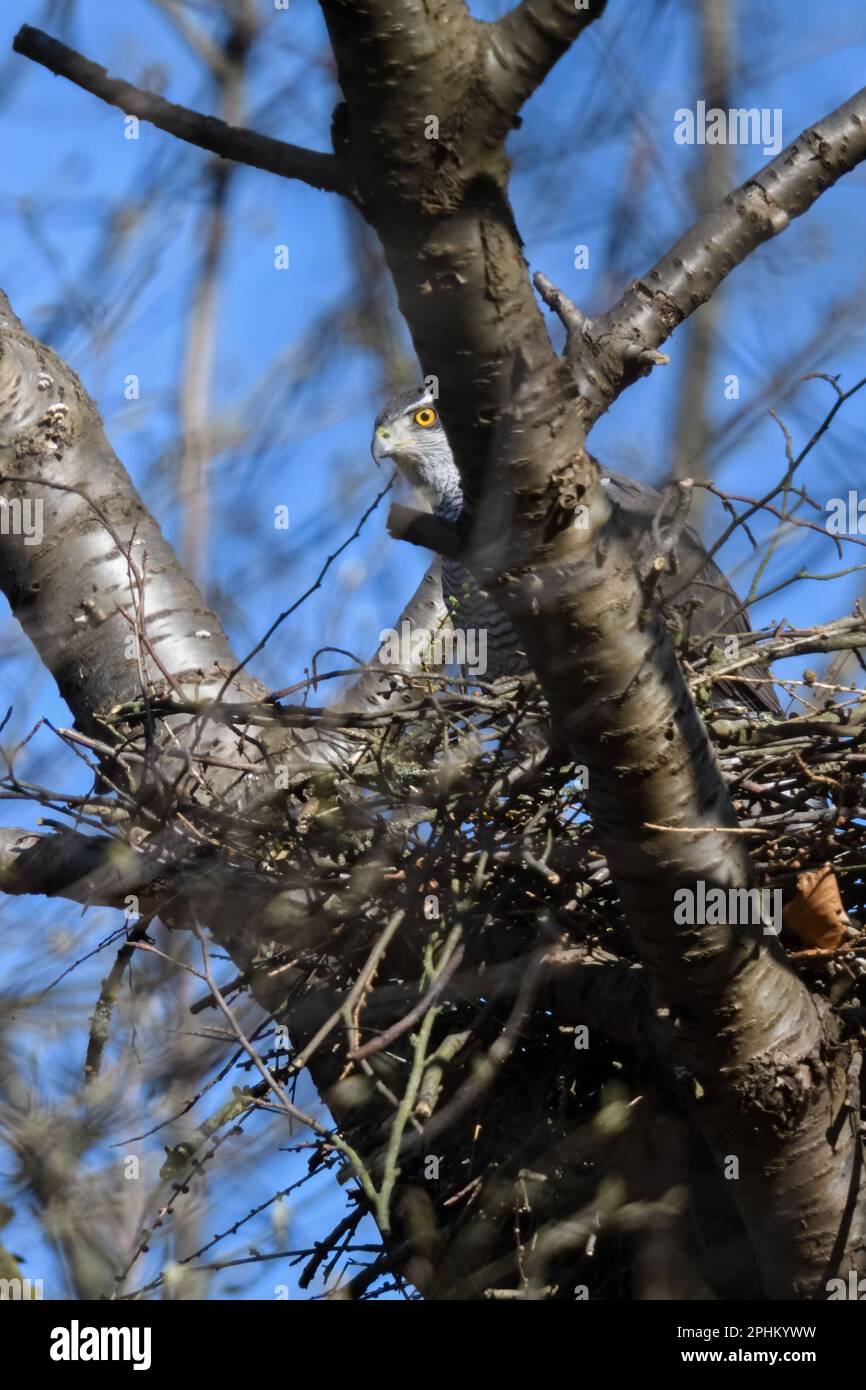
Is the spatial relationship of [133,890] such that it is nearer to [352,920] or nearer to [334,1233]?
[352,920]

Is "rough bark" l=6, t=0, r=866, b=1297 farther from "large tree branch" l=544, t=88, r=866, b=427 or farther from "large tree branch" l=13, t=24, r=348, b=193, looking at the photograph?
"large tree branch" l=544, t=88, r=866, b=427

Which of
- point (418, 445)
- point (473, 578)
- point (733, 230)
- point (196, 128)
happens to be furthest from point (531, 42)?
point (418, 445)

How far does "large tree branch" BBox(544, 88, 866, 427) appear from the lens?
12.6 feet

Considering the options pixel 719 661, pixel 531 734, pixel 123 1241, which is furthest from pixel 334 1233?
pixel 719 661

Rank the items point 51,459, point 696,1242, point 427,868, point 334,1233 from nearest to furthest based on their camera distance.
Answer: point 427,868, point 696,1242, point 334,1233, point 51,459

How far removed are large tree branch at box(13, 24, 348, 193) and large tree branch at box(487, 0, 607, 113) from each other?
0.24 meters

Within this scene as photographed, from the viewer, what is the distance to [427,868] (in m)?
2.88

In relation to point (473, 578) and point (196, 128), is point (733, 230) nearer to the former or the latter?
point (473, 578)

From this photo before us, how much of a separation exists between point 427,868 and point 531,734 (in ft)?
1.23

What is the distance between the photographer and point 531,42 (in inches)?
69.9

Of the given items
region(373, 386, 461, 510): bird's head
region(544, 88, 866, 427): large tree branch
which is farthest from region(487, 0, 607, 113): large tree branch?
region(373, 386, 461, 510): bird's head

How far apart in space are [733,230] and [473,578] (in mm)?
1276

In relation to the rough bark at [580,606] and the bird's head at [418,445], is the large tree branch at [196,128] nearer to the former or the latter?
the rough bark at [580,606]
